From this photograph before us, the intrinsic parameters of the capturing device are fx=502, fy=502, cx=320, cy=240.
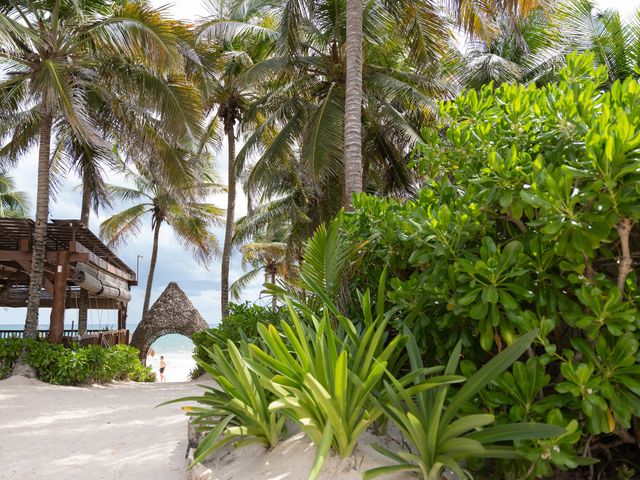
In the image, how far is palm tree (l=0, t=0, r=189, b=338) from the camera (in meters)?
9.52

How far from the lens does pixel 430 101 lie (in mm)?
11570

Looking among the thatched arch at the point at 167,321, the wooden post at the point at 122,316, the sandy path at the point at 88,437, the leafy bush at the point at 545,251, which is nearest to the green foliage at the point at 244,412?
the sandy path at the point at 88,437

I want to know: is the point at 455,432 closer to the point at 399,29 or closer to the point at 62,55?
the point at 399,29

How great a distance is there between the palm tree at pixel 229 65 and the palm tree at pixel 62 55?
2.25 meters

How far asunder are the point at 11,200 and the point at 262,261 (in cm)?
1794

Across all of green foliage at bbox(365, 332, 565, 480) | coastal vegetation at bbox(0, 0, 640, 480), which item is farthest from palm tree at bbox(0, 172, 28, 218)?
green foliage at bbox(365, 332, 565, 480)

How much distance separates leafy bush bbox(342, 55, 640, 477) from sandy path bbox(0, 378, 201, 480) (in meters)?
2.35

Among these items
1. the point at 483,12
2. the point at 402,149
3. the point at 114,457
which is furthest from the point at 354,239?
the point at 402,149

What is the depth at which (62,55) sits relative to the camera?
1044cm

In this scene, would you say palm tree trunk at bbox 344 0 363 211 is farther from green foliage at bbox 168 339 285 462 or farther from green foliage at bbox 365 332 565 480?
green foliage at bbox 365 332 565 480

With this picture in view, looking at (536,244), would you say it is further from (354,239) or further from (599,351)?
(354,239)

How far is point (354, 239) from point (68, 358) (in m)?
8.53

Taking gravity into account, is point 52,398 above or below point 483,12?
below

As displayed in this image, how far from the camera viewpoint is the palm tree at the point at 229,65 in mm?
12695
